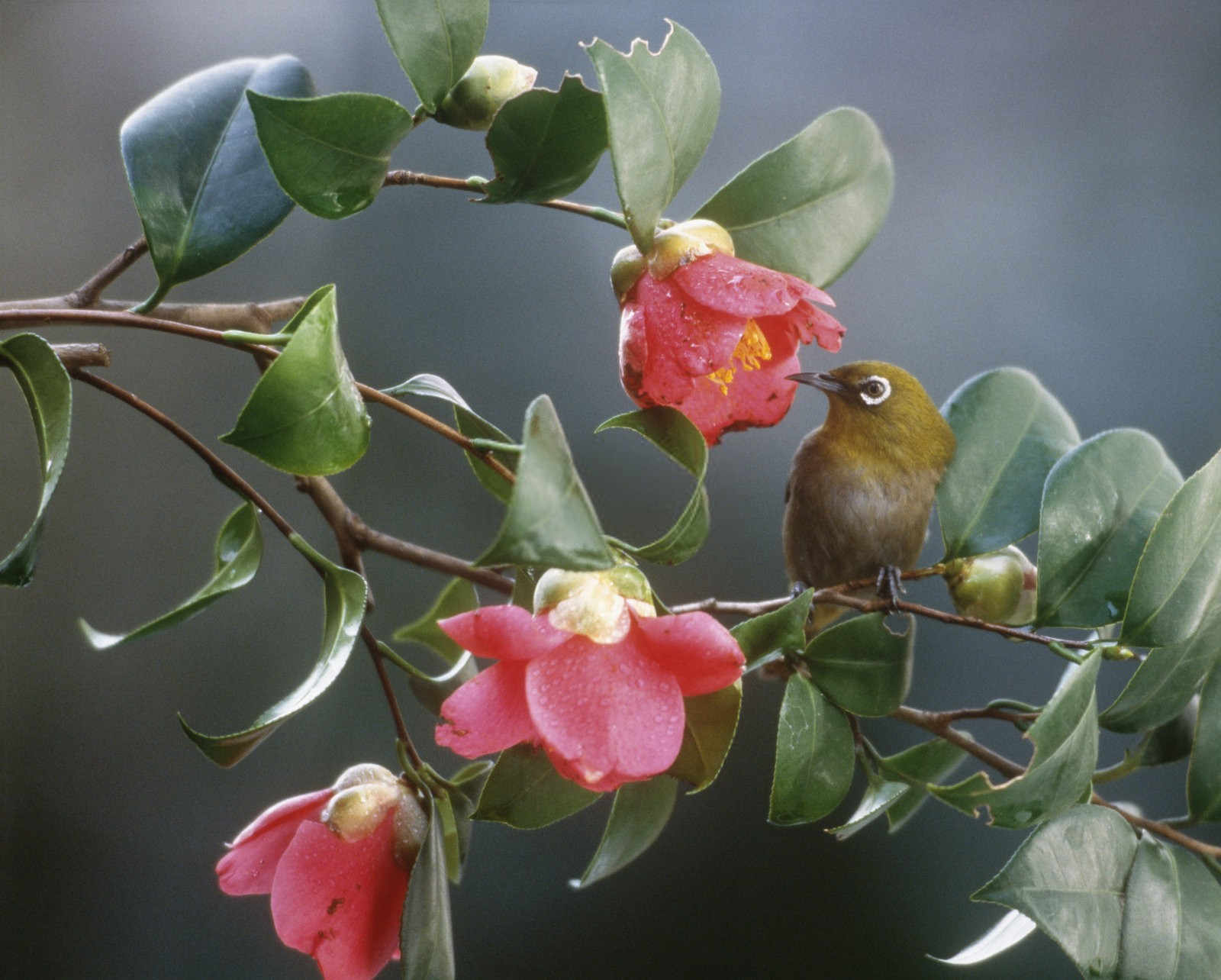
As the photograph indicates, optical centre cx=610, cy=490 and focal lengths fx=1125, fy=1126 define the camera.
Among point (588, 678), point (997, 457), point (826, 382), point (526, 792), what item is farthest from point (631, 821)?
point (826, 382)

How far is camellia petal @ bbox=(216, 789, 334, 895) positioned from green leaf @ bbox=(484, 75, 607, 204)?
11.9 inches

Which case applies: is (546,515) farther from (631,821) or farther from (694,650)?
(631,821)

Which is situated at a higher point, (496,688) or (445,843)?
(496,688)

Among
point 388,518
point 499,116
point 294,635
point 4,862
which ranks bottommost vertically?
point 4,862

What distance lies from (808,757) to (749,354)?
21 cm

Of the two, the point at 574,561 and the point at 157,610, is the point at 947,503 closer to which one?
the point at 574,561

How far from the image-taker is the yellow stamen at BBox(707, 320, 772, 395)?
58 cm

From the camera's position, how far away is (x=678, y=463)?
0.49m

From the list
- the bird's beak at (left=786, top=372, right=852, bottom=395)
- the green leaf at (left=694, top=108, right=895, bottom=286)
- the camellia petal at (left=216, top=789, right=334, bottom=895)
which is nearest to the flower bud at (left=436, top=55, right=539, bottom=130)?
the green leaf at (left=694, top=108, right=895, bottom=286)

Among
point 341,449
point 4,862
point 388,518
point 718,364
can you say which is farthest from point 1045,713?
point 4,862

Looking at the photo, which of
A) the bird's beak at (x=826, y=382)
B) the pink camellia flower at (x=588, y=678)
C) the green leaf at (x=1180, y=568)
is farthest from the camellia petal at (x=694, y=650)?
the bird's beak at (x=826, y=382)

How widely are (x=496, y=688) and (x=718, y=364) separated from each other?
0.17 metres

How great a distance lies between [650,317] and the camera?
50 centimetres

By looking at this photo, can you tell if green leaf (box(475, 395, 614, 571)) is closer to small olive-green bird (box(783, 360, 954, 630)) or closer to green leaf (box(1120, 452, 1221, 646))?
green leaf (box(1120, 452, 1221, 646))
